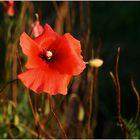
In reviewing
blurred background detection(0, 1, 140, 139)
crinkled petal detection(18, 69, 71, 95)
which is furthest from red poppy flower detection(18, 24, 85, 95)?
blurred background detection(0, 1, 140, 139)

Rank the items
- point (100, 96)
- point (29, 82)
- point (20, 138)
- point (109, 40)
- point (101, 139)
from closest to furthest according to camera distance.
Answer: point (29, 82)
point (20, 138)
point (101, 139)
point (100, 96)
point (109, 40)

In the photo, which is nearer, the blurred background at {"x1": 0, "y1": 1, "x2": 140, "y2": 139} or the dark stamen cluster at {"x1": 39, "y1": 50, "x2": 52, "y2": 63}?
the dark stamen cluster at {"x1": 39, "y1": 50, "x2": 52, "y2": 63}

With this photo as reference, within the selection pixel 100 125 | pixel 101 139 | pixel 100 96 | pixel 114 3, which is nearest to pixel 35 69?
pixel 101 139

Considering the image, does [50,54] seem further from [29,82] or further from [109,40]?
[109,40]

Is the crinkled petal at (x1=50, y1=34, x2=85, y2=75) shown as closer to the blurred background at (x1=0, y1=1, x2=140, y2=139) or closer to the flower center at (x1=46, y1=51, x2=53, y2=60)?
the flower center at (x1=46, y1=51, x2=53, y2=60)

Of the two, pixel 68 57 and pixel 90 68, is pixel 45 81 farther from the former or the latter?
pixel 90 68

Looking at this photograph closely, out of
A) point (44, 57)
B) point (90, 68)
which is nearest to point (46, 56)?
point (44, 57)
